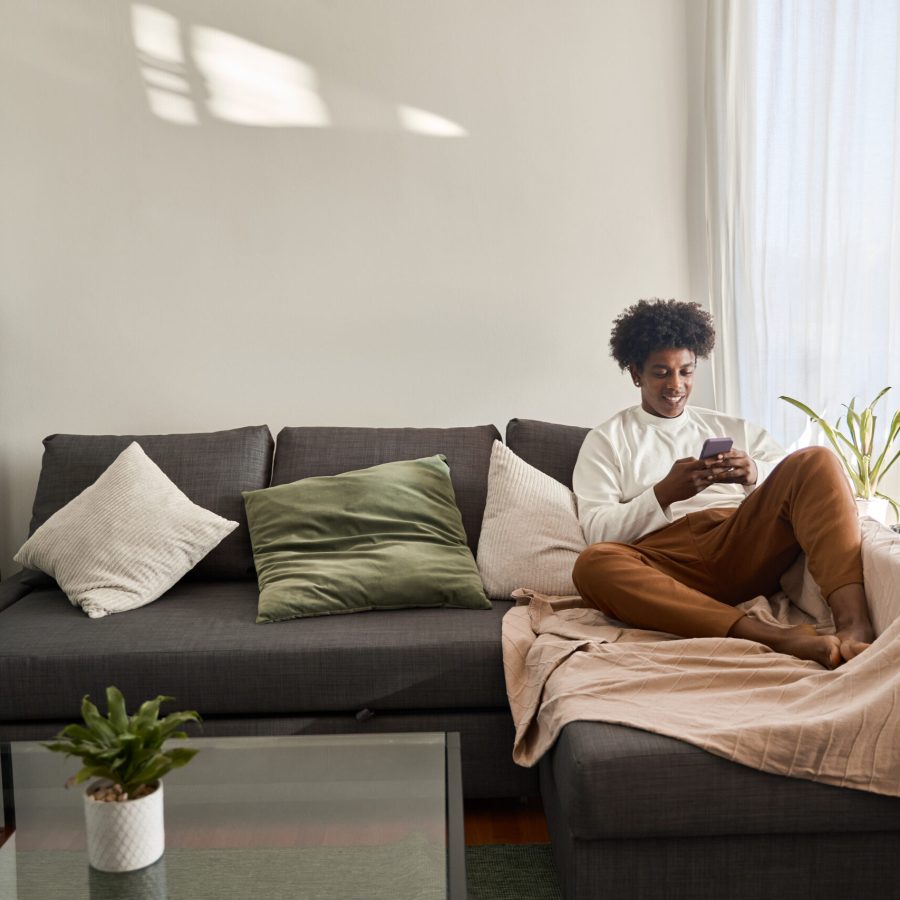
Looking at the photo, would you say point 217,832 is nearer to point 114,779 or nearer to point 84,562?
point 114,779

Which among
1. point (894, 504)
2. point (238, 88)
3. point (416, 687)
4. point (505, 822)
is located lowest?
point (505, 822)

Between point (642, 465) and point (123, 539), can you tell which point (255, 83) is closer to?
point (123, 539)

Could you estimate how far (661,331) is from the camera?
2.72 m

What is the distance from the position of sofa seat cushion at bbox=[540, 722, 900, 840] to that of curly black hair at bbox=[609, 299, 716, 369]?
1433 mm

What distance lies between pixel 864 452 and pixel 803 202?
2.77 ft

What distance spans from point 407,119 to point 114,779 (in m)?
2.46

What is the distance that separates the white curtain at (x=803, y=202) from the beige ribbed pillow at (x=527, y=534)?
0.93 m

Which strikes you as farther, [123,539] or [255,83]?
[255,83]

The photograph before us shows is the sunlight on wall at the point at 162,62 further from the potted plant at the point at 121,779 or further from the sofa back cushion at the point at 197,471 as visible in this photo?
the potted plant at the point at 121,779

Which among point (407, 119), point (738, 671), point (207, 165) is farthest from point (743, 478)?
point (207, 165)

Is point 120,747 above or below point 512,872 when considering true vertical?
above

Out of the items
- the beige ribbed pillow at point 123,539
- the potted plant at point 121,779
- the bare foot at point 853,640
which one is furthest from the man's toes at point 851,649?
the beige ribbed pillow at point 123,539

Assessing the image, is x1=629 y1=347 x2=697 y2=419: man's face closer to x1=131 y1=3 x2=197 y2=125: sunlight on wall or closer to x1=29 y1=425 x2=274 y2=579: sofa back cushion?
x1=29 y1=425 x2=274 y2=579: sofa back cushion

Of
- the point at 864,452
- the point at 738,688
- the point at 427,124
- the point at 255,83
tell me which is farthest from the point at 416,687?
the point at 255,83
